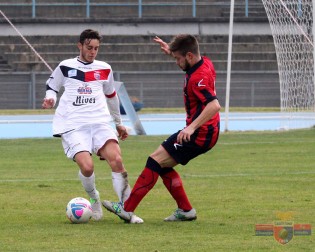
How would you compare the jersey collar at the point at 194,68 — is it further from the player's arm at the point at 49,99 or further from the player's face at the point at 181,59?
the player's arm at the point at 49,99

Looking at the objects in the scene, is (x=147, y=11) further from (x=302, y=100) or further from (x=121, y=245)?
(x=121, y=245)

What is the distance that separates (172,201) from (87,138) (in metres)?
1.67

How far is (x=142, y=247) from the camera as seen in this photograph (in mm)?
7012

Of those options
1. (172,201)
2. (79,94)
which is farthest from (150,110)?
(79,94)

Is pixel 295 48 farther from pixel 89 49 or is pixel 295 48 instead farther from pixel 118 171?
pixel 118 171

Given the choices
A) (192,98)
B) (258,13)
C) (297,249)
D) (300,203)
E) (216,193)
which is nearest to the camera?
(297,249)

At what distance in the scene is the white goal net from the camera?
20891 millimetres

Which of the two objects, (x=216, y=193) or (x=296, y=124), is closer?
(x=216, y=193)

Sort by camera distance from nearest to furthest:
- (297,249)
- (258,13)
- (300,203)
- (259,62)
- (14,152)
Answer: (297,249) < (300,203) < (14,152) < (259,62) < (258,13)

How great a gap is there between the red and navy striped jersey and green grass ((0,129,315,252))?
737 millimetres

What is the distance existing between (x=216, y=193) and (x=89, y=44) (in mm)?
2702

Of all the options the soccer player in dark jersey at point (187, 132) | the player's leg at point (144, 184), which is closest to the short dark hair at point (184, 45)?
the soccer player in dark jersey at point (187, 132)

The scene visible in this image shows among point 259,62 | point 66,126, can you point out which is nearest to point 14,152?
point 66,126

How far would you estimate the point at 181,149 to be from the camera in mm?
8477
